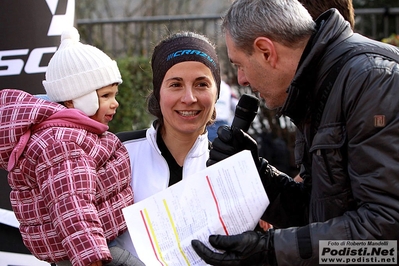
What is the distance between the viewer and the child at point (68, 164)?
2.71 m

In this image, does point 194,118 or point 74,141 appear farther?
point 194,118

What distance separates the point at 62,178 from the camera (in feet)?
8.96

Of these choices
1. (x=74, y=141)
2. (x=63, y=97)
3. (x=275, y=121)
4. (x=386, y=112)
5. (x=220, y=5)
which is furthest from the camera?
(x=220, y=5)

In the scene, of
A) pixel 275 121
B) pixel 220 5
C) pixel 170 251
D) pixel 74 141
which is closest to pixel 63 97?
pixel 74 141

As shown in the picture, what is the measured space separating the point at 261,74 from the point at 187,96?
57 cm

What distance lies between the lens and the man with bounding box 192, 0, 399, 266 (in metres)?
2.27

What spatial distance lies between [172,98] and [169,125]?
0.15 metres

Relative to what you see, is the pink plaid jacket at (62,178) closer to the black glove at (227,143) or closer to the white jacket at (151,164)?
the white jacket at (151,164)

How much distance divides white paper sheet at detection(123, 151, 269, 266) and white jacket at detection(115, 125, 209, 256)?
0.51 metres

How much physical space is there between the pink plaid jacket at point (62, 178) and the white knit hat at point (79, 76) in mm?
155

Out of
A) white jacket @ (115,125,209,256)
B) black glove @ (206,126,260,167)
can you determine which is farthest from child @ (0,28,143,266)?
black glove @ (206,126,260,167)

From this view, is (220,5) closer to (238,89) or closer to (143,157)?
(238,89)

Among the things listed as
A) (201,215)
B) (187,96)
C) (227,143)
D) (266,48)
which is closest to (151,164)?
(187,96)

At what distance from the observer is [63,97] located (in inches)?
122
